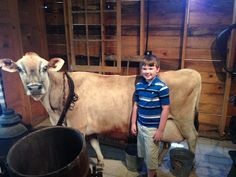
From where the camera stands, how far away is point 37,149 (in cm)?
145

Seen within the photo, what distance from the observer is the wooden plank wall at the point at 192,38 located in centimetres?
305

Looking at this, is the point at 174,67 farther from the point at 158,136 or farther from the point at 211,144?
the point at 158,136

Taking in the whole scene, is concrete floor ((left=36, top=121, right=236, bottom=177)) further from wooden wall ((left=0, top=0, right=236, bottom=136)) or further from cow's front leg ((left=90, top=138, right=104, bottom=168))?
wooden wall ((left=0, top=0, right=236, bottom=136))

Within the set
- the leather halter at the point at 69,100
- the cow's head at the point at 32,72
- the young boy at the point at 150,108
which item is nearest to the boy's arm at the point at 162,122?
the young boy at the point at 150,108

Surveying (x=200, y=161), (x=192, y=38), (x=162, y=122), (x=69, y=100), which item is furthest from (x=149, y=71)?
(x=192, y=38)

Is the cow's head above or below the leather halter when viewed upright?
above

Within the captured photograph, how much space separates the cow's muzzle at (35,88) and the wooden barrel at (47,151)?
1.91 feet

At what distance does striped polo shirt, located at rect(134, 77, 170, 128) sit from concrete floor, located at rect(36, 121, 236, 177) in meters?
0.88

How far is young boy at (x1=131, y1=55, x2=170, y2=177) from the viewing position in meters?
1.89

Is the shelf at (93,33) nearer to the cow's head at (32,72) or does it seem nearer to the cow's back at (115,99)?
the cow's back at (115,99)

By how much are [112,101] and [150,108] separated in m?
0.51

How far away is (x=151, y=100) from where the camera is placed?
6.30 ft

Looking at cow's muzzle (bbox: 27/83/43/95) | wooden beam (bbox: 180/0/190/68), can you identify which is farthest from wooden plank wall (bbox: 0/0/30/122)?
wooden beam (bbox: 180/0/190/68)

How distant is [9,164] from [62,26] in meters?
3.11
